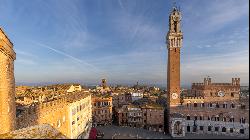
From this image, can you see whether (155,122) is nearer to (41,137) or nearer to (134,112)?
(134,112)

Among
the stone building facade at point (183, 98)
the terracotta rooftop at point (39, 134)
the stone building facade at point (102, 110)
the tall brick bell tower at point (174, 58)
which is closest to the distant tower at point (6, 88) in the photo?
the terracotta rooftop at point (39, 134)

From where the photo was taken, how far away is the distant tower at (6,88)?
14437mm

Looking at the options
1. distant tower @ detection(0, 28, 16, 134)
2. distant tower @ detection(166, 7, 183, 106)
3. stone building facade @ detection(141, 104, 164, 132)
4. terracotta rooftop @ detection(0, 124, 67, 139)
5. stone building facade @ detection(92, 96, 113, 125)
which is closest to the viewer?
terracotta rooftop @ detection(0, 124, 67, 139)

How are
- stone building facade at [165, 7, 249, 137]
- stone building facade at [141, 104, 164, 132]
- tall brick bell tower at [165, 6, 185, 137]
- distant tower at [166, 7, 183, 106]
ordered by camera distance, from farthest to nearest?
1. stone building facade at [141, 104, 164, 132]
2. distant tower at [166, 7, 183, 106]
3. tall brick bell tower at [165, 6, 185, 137]
4. stone building facade at [165, 7, 249, 137]

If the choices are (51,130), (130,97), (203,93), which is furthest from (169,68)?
(51,130)

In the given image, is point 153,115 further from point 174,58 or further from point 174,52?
point 174,52

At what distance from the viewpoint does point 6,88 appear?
15328mm

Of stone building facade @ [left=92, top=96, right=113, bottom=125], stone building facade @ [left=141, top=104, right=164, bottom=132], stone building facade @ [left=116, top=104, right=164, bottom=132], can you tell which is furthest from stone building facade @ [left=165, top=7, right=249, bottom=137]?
stone building facade @ [left=92, top=96, right=113, bottom=125]

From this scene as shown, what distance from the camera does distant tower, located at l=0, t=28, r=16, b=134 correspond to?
1444 centimetres

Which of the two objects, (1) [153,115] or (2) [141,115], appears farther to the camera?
(2) [141,115]

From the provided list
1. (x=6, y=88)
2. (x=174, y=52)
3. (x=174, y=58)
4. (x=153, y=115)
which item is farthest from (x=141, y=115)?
(x=6, y=88)

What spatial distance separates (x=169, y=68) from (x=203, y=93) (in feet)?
27.1

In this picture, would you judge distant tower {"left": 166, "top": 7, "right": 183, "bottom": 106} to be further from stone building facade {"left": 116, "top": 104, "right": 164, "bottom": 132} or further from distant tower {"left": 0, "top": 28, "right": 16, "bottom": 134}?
distant tower {"left": 0, "top": 28, "right": 16, "bottom": 134}

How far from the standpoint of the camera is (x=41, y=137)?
16.5ft
